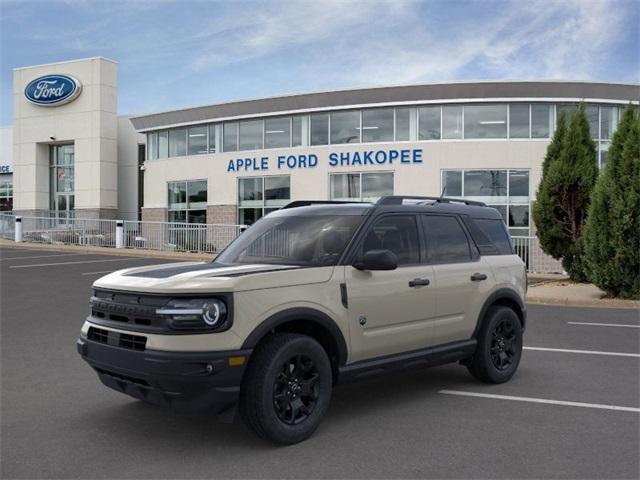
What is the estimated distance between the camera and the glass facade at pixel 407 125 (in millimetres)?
24844

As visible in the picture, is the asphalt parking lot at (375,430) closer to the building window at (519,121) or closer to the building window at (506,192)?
the building window at (506,192)

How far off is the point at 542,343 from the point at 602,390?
101 inches

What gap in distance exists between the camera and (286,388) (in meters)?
4.69

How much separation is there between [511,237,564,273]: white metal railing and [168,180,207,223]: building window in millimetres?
15562

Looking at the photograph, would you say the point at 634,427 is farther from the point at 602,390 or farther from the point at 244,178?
the point at 244,178

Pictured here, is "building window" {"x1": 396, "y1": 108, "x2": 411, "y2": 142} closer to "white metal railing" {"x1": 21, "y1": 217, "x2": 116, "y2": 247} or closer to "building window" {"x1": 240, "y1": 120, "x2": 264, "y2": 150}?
"building window" {"x1": 240, "y1": 120, "x2": 264, "y2": 150}

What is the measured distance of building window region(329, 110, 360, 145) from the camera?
26.9 m

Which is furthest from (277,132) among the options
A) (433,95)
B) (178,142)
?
(433,95)

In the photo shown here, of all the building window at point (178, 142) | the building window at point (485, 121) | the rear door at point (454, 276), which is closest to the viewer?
the rear door at point (454, 276)

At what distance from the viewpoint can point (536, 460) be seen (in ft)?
14.4

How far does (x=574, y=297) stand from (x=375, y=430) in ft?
32.5

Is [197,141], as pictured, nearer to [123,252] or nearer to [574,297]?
[123,252]

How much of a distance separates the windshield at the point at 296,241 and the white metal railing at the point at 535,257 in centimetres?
1555

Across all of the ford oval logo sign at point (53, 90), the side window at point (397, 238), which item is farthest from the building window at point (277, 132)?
the side window at point (397, 238)
